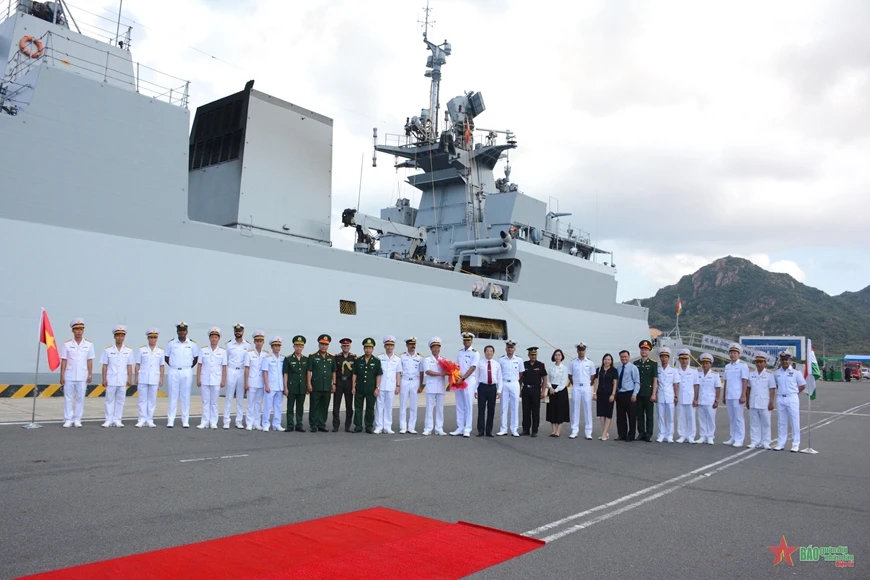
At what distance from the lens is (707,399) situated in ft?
32.3

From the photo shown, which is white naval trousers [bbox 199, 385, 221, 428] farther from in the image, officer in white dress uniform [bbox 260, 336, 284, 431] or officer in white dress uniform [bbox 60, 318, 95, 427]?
officer in white dress uniform [bbox 60, 318, 95, 427]

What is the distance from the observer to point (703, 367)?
10.1m

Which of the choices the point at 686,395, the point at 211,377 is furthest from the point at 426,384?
the point at 686,395

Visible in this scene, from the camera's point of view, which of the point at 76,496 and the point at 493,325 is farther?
the point at 493,325

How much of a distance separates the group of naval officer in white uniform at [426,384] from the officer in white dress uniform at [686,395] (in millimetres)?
15

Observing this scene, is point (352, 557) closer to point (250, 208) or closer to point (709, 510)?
point (709, 510)

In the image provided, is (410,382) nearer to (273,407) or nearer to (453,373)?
(453,373)

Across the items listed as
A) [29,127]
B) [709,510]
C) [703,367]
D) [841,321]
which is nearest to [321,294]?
[29,127]

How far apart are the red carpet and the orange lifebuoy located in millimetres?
10500

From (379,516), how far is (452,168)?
18.9m

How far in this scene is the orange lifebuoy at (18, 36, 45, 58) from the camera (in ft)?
35.7

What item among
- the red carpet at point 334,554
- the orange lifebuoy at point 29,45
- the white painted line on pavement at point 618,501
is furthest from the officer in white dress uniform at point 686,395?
the orange lifebuoy at point 29,45

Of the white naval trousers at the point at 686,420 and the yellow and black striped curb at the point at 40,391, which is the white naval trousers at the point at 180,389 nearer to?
the yellow and black striped curb at the point at 40,391

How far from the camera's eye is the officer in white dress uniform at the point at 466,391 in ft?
31.4
